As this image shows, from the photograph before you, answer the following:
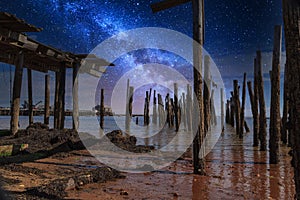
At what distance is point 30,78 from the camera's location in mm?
15406

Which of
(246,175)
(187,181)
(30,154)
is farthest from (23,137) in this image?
(246,175)

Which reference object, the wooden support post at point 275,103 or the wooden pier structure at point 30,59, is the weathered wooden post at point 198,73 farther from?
the wooden pier structure at point 30,59

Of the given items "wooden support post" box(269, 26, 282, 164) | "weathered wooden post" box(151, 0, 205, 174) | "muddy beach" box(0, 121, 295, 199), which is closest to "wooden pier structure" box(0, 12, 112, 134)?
"muddy beach" box(0, 121, 295, 199)

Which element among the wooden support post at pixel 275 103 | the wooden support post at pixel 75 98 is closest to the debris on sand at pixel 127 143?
the wooden support post at pixel 75 98

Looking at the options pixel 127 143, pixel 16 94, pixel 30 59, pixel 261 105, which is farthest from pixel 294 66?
pixel 30 59

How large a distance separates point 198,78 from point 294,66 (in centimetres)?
350

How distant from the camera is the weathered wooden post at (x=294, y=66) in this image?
2.89 m

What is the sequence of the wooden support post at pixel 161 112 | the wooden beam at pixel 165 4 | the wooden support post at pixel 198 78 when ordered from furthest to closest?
the wooden support post at pixel 161 112 < the wooden beam at pixel 165 4 < the wooden support post at pixel 198 78

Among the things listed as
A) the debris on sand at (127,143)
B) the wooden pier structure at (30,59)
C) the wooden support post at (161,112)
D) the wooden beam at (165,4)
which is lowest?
the debris on sand at (127,143)

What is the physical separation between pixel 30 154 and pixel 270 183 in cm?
686

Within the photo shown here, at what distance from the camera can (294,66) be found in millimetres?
2969

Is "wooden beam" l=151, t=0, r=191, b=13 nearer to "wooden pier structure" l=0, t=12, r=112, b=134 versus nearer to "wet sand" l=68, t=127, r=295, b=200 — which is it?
"wooden pier structure" l=0, t=12, r=112, b=134

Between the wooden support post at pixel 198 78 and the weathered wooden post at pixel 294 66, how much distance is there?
3322 millimetres

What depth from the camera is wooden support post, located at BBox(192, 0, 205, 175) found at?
20.8 feet
